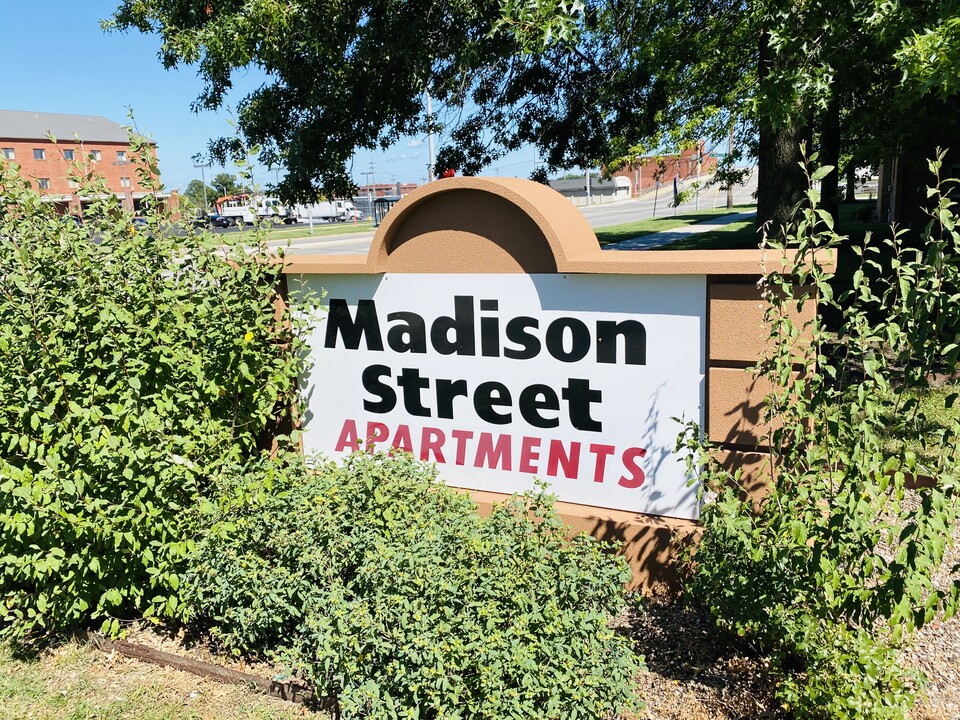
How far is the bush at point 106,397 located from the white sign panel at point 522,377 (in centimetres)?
73

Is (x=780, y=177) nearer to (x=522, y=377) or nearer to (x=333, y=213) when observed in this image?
(x=522, y=377)

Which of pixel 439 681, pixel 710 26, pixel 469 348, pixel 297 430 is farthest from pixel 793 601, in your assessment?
pixel 710 26

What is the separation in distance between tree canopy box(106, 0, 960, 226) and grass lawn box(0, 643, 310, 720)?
4.98 m

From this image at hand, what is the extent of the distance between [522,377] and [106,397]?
2257 millimetres

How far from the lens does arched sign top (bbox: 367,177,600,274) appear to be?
426 centimetres

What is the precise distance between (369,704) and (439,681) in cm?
44

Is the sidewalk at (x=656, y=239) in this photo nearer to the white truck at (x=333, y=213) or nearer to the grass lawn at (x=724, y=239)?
the grass lawn at (x=724, y=239)

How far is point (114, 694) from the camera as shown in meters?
3.70

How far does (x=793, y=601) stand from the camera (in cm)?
313

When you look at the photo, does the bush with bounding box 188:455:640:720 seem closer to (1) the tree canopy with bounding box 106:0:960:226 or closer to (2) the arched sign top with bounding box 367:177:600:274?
(2) the arched sign top with bounding box 367:177:600:274

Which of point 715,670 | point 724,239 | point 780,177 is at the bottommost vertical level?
point 715,670

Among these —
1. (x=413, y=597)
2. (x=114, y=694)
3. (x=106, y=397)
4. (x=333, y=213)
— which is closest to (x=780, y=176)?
(x=413, y=597)

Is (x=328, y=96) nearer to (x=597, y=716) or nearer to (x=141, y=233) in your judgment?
(x=141, y=233)

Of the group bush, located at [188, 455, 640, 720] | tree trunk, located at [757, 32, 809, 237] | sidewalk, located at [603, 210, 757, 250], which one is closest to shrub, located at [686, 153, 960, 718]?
bush, located at [188, 455, 640, 720]
